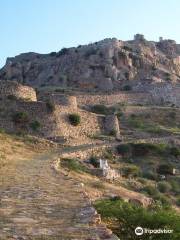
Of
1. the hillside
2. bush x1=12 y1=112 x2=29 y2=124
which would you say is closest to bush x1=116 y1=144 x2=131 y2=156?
the hillside

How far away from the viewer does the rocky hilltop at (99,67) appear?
74.4m

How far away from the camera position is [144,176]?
1181 inches

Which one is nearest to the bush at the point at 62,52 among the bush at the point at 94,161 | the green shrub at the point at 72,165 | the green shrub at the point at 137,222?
the bush at the point at 94,161

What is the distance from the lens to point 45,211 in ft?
35.0

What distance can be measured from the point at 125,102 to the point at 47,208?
5357cm

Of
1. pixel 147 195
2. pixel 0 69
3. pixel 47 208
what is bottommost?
pixel 147 195

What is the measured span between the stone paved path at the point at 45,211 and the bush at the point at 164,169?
651 inches

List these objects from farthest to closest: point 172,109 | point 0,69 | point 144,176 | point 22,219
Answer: point 0,69, point 172,109, point 144,176, point 22,219

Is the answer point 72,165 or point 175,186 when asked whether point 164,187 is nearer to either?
point 175,186

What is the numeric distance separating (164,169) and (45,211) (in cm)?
2270

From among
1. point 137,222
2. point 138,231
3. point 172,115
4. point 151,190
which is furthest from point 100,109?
point 138,231

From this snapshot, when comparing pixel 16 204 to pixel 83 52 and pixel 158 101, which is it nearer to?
pixel 158 101

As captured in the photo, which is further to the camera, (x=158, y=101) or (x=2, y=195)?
(x=158, y=101)

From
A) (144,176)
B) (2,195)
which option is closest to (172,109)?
(144,176)
